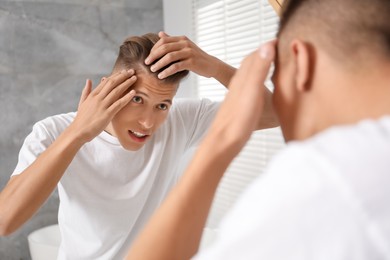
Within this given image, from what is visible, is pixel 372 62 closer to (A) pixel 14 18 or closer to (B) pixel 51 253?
(B) pixel 51 253

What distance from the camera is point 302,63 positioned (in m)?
0.59

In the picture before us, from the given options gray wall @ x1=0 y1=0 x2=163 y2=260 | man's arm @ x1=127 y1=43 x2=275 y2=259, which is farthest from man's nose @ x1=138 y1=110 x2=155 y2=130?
gray wall @ x1=0 y1=0 x2=163 y2=260

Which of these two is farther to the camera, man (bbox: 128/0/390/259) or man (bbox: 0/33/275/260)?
man (bbox: 0/33/275/260)

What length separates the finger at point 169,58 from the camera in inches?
49.1

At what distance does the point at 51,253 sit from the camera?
213cm

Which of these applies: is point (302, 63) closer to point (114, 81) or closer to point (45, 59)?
point (114, 81)

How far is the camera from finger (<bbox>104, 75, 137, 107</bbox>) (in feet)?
4.06

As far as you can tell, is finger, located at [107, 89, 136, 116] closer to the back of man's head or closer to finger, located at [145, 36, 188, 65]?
finger, located at [145, 36, 188, 65]

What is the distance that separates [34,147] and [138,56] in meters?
0.41

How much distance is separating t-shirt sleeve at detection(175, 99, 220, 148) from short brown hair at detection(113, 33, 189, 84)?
184 mm

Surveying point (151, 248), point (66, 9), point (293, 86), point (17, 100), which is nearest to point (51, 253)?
point (17, 100)

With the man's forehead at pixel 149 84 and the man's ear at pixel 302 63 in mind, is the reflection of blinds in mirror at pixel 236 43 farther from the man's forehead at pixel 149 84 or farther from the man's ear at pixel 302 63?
the man's ear at pixel 302 63

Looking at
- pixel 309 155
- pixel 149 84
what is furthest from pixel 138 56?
pixel 309 155

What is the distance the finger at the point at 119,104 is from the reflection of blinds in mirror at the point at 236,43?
38.9 inches
